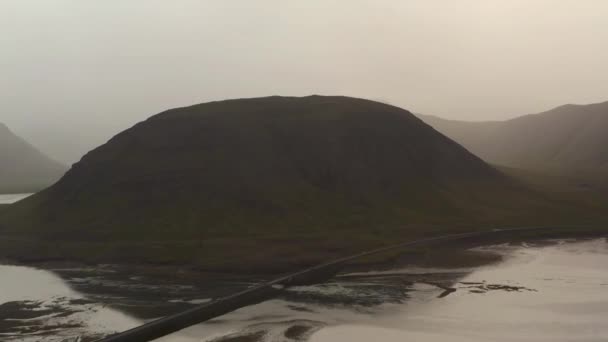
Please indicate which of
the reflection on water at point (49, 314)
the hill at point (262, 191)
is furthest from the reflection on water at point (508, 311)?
the hill at point (262, 191)

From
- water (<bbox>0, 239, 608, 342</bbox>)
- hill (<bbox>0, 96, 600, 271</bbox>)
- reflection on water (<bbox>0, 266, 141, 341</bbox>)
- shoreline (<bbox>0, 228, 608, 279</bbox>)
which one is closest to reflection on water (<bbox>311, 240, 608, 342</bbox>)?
water (<bbox>0, 239, 608, 342</bbox>)

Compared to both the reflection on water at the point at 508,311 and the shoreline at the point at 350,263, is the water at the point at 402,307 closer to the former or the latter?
the reflection on water at the point at 508,311

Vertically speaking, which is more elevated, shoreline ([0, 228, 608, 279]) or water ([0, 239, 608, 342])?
shoreline ([0, 228, 608, 279])

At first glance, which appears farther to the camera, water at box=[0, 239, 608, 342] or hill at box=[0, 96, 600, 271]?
hill at box=[0, 96, 600, 271]

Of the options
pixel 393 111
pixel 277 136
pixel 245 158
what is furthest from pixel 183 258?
pixel 393 111

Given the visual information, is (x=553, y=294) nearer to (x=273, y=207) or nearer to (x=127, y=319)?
(x=127, y=319)

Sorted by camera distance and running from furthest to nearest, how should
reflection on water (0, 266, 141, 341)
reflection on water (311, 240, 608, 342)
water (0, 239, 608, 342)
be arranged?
reflection on water (0, 266, 141, 341)
water (0, 239, 608, 342)
reflection on water (311, 240, 608, 342)

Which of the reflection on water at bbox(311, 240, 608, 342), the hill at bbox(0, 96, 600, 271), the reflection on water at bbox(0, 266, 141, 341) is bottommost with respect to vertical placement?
the reflection on water at bbox(311, 240, 608, 342)

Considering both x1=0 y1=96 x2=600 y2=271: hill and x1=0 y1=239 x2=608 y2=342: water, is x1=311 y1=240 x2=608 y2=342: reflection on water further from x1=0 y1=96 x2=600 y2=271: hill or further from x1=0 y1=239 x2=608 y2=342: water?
x1=0 y1=96 x2=600 y2=271: hill
